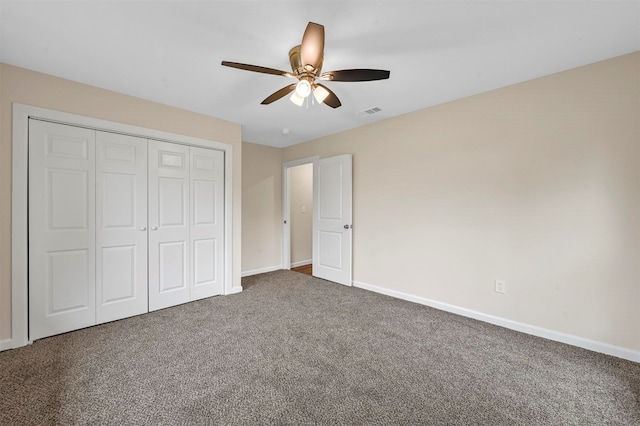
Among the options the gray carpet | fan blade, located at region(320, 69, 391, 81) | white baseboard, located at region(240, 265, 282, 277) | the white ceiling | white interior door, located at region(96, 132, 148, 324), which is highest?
the white ceiling

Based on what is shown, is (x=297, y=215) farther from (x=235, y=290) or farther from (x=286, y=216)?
(x=235, y=290)

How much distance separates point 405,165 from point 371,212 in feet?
2.65

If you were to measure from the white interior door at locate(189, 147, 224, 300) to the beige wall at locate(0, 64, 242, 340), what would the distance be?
35 centimetres

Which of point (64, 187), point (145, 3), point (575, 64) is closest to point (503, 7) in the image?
point (575, 64)

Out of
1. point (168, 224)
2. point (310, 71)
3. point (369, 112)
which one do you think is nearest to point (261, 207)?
point (168, 224)

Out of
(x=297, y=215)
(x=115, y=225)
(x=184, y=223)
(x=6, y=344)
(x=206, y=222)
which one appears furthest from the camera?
(x=297, y=215)

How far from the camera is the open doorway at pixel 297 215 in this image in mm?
5062

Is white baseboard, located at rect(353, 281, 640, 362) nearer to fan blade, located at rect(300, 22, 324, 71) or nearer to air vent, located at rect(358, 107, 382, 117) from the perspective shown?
air vent, located at rect(358, 107, 382, 117)

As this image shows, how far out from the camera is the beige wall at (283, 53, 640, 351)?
2.09m

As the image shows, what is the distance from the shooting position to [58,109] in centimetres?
243

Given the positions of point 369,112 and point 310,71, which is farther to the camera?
point 369,112

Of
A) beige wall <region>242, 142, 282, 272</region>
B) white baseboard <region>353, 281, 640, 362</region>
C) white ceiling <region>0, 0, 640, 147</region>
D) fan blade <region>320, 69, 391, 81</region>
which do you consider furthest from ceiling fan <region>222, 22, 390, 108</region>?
beige wall <region>242, 142, 282, 272</region>

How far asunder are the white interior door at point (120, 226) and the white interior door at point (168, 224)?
0.08 metres

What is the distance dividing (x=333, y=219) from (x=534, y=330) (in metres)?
2.70
